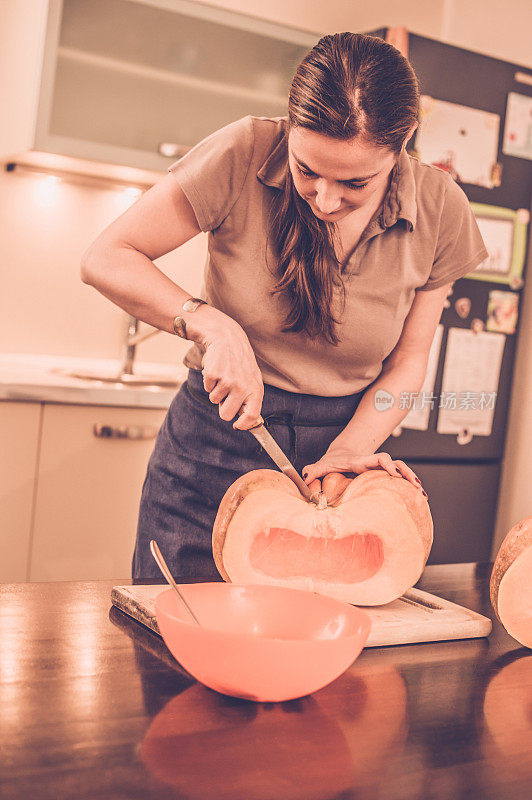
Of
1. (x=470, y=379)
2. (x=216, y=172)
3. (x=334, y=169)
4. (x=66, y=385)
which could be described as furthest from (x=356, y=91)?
(x=470, y=379)

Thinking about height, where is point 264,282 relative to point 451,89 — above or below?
below

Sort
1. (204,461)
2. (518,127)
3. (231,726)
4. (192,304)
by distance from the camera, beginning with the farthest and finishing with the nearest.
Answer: (518,127), (204,461), (192,304), (231,726)

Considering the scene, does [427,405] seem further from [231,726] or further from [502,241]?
[231,726]

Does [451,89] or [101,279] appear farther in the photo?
[451,89]

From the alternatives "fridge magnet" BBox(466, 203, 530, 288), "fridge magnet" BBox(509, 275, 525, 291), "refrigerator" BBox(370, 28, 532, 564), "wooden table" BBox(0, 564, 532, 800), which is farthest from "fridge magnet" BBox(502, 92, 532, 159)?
"wooden table" BBox(0, 564, 532, 800)

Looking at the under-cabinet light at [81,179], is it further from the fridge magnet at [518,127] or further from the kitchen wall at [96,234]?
the fridge magnet at [518,127]

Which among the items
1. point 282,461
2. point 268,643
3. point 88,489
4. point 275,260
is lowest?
point 88,489

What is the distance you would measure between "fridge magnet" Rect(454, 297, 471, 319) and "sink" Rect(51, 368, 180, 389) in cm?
86

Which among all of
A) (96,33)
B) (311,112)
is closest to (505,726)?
(311,112)

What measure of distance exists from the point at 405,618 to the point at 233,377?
1.18 feet

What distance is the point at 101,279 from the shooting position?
1.23 meters

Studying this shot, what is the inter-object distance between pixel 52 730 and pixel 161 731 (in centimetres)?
7

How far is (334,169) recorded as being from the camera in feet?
3.44

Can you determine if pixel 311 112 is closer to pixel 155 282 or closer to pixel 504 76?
pixel 155 282
